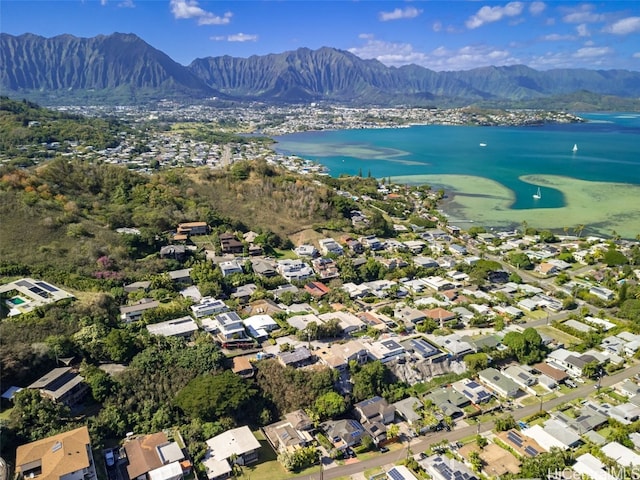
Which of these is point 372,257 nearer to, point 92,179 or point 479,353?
point 479,353

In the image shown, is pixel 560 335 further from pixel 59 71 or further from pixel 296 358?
pixel 59 71

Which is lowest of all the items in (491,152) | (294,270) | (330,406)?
(330,406)

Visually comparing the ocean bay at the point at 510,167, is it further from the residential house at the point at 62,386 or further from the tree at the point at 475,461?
the residential house at the point at 62,386

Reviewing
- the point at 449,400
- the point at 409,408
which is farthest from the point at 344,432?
the point at 449,400

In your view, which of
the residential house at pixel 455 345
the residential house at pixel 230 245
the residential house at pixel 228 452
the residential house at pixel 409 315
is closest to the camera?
the residential house at pixel 228 452

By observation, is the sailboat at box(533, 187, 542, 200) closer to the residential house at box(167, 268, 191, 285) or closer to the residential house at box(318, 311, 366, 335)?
the residential house at box(318, 311, 366, 335)

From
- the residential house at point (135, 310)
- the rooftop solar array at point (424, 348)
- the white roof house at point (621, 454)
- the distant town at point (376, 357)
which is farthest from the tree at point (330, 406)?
the residential house at point (135, 310)
